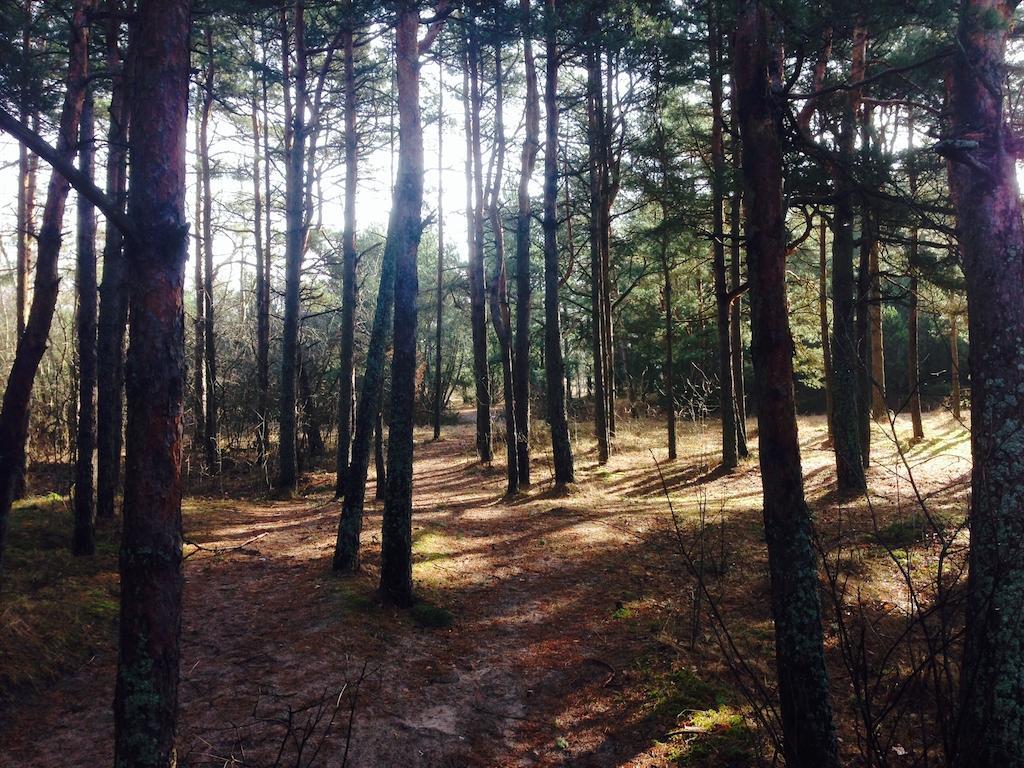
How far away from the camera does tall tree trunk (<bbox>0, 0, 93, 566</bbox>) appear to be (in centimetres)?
495

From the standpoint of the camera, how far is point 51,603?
629 cm

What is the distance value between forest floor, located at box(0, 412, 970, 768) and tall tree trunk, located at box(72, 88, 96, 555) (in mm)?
496

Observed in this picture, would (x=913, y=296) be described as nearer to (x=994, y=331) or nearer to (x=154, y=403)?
(x=994, y=331)

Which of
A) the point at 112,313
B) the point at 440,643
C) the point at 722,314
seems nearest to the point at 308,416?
the point at 112,313

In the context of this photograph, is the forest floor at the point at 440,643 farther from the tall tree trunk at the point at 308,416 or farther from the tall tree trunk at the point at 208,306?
the tall tree trunk at the point at 308,416

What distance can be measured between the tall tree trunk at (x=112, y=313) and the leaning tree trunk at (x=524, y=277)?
7347 millimetres

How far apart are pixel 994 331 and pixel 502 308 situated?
43.1 ft

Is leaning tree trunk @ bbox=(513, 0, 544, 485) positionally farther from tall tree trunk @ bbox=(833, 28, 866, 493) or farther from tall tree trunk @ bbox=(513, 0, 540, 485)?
tall tree trunk @ bbox=(833, 28, 866, 493)

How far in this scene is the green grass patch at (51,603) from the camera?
5293 millimetres

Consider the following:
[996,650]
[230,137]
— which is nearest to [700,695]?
[996,650]

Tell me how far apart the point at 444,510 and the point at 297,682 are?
6872 mm

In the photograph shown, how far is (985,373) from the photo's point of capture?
16.0ft

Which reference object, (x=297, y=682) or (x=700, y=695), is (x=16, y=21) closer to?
(x=297, y=682)

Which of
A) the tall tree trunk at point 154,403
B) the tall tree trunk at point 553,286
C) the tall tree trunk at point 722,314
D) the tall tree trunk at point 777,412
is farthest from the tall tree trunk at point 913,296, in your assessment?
the tall tree trunk at point 154,403
